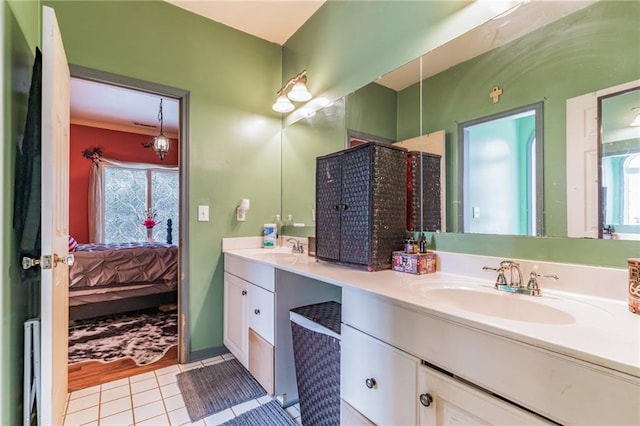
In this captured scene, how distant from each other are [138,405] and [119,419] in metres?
0.12

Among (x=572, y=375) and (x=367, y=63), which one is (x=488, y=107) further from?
(x=572, y=375)

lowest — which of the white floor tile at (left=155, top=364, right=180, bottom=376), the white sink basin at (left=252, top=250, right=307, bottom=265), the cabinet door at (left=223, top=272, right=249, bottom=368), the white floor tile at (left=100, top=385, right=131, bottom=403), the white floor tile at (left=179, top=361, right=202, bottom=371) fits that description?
the white floor tile at (left=179, top=361, right=202, bottom=371)

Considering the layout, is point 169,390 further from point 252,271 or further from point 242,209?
point 242,209

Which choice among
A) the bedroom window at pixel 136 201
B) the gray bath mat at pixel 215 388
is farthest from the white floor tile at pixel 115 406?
the bedroom window at pixel 136 201

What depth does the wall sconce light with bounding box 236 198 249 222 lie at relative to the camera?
2389 millimetres

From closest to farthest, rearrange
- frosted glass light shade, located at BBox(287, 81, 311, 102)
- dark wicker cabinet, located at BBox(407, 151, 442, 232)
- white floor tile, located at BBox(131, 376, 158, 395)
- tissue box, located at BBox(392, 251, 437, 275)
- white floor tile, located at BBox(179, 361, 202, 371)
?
tissue box, located at BBox(392, 251, 437, 275)
dark wicker cabinet, located at BBox(407, 151, 442, 232)
white floor tile, located at BBox(131, 376, 158, 395)
white floor tile, located at BBox(179, 361, 202, 371)
frosted glass light shade, located at BBox(287, 81, 311, 102)

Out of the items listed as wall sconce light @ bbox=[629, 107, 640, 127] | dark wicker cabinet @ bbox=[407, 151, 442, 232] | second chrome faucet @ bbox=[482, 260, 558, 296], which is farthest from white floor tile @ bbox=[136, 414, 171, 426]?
wall sconce light @ bbox=[629, 107, 640, 127]

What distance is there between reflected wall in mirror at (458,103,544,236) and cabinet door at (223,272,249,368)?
1.43m

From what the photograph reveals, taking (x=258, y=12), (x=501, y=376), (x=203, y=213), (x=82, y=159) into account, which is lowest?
(x=501, y=376)

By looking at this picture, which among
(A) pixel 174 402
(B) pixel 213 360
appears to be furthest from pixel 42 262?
(B) pixel 213 360

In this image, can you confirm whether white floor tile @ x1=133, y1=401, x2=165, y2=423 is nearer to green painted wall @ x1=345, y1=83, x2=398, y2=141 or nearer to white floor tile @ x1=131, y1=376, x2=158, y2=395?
white floor tile @ x1=131, y1=376, x2=158, y2=395

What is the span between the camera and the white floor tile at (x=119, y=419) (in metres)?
1.53

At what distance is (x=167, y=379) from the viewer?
6.39 feet

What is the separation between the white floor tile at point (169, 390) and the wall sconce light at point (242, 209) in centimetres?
120
